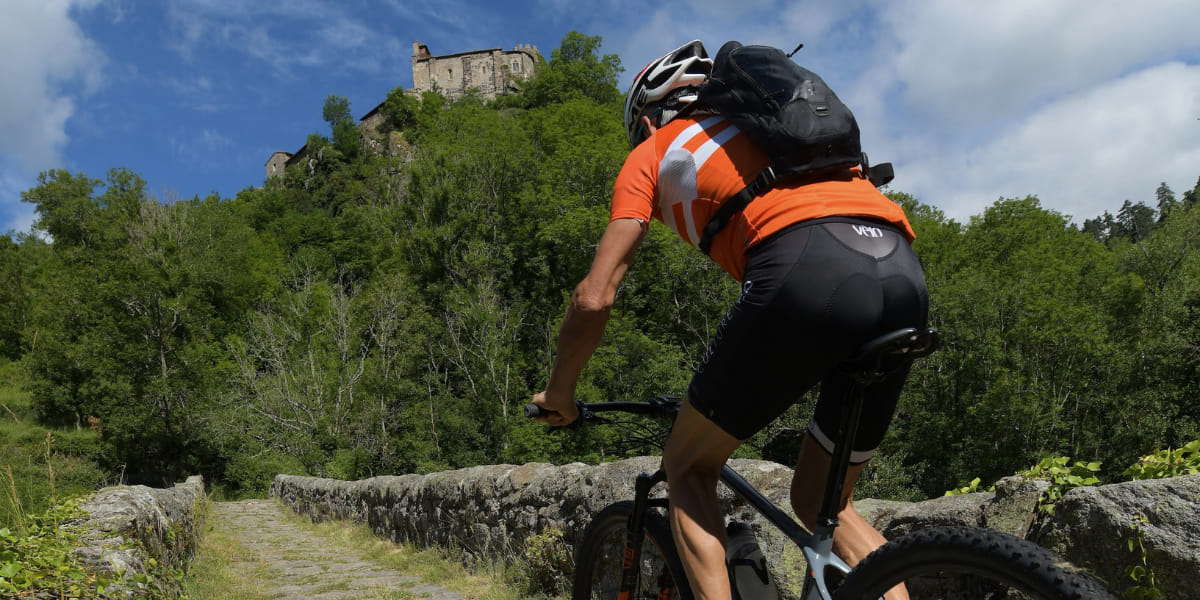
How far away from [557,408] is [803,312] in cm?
74

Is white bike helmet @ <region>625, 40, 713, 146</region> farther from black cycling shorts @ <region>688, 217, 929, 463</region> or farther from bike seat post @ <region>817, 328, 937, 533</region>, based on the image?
bike seat post @ <region>817, 328, 937, 533</region>

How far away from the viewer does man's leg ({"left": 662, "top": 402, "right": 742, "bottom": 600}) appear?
171cm

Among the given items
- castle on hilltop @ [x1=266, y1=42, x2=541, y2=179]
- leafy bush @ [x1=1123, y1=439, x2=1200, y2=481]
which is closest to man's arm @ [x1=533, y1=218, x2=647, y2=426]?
leafy bush @ [x1=1123, y1=439, x2=1200, y2=481]

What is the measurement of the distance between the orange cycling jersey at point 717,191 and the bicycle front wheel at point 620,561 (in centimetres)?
81

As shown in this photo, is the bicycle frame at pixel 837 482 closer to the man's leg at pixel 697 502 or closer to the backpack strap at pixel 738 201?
the man's leg at pixel 697 502

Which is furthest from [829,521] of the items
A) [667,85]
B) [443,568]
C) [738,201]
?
[443,568]

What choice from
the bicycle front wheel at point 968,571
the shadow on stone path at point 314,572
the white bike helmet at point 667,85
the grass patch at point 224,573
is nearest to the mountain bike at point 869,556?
the bicycle front wheel at point 968,571

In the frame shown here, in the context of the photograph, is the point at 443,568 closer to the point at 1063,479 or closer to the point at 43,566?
the point at 43,566

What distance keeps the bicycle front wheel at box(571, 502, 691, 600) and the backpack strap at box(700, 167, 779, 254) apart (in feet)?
2.83

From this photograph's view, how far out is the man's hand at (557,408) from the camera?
1922 mm

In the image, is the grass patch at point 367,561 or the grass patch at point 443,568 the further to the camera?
the grass patch at point 367,561

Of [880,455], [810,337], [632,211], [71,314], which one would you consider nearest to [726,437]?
[810,337]

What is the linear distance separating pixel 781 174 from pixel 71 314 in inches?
1529

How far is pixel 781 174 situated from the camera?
162cm
